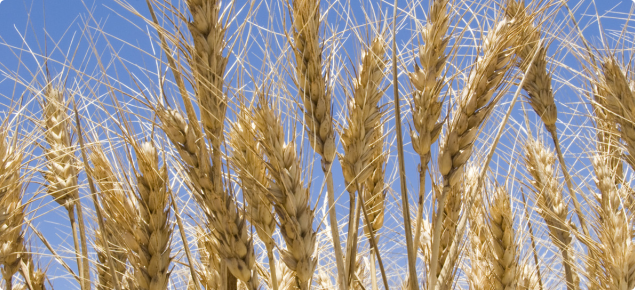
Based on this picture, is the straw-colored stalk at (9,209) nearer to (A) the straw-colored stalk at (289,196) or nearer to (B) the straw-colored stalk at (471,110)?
(A) the straw-colored stalk at (289,196)

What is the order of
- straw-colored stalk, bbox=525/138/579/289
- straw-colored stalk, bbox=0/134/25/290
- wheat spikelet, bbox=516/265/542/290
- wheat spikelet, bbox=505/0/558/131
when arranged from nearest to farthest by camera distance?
straw-colored stalk, bbox=0/134/25/290 → wheat spikelet, bbox=516/265/542/290 → straw-colored stalk, bbox=525/138/579/289 → wheat spikelet, bbox=505/0/558/131

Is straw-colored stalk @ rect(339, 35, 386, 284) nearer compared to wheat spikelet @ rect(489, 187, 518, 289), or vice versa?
straw-colored stalk @ rect(339, 35, 386, 284)

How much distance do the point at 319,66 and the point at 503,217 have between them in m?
0.90

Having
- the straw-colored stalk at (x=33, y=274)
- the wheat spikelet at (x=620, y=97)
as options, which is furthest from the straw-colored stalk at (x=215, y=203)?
the wheat spikelet at (x=620, y=97)

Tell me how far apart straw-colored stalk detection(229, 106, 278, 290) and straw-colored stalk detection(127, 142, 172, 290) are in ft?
0.75

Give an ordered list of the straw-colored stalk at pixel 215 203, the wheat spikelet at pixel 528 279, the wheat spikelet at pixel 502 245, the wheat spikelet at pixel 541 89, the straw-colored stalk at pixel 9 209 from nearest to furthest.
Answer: the straw-colored stalk at pixel 215 203 → the straw-colored stalk at pixel 9 209 → the wheat spikelet at pixel 502 245 → the wheat spikelet at pixel 528 279 → the wheat spikelet at pixel 541 89

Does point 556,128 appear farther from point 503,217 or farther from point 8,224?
point 8,224

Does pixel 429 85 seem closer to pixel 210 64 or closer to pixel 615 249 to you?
pixel 210 64

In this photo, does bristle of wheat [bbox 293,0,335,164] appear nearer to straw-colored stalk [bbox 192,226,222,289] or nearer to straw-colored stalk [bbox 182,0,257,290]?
straw-colored stalk [bbox 182,0,257,290]

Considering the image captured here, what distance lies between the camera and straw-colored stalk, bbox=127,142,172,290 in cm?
159

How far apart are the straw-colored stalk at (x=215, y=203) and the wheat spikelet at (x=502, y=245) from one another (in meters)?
0.93

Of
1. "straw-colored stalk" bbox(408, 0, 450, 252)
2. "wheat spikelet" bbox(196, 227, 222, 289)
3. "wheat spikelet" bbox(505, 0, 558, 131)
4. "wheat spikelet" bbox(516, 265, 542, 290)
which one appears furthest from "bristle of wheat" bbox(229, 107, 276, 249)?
"wheat spikelet" bbox(505, 0, 558, 131)

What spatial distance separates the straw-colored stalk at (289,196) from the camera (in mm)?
1503

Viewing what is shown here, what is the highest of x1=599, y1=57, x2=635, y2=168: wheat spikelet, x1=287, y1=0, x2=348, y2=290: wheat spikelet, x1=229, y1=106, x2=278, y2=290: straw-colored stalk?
x1=599, y1=57, x2=635, y2=168: wheat spikelet
